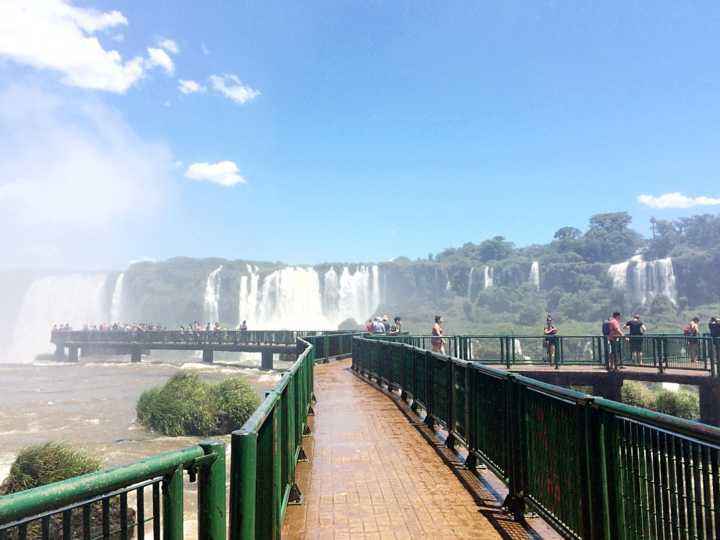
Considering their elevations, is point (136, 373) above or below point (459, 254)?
below

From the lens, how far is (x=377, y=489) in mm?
6469

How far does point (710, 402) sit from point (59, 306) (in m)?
96.9

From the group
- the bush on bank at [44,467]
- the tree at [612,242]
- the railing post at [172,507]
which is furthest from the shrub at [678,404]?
the tree at [612,242]

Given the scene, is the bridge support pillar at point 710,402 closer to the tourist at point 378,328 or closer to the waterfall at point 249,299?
the tourist at point 378,328

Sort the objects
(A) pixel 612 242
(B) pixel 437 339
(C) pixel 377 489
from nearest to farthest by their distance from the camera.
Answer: (C) pixel 377 489 → (B) pixel 437 339 → (A) pixel 612 242

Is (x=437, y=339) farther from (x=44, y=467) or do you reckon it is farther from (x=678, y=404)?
(x=44, y=467)

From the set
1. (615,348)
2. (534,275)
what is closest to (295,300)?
(534,275)

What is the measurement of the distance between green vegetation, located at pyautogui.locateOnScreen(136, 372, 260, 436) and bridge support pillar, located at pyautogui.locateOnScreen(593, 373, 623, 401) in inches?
495

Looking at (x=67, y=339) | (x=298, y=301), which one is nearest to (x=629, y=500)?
(x=67, y=339)

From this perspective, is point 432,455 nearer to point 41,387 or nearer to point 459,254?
point 41,387

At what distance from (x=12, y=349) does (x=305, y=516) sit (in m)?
96.5

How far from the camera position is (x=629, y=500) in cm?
346

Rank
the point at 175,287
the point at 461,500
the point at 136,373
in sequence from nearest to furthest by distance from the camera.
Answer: the point at 461,500
the point at 136,373
the point at 175,287

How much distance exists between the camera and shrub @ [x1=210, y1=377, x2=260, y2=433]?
21.0 m
